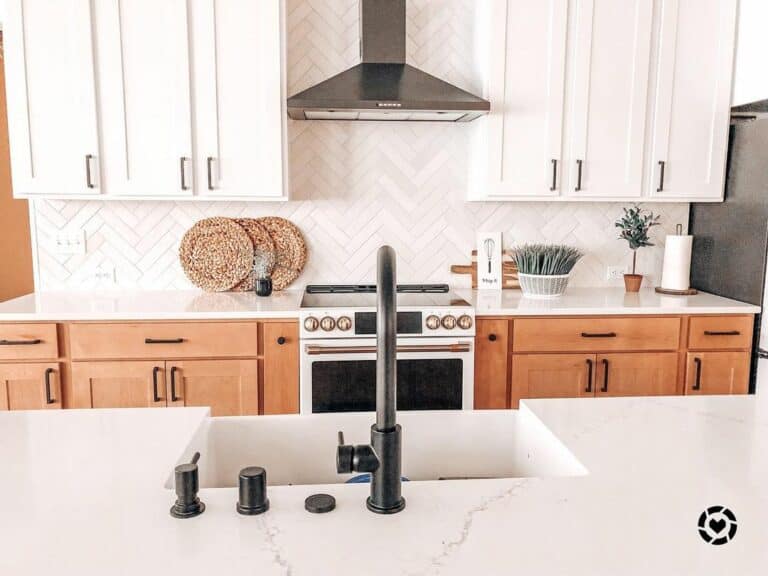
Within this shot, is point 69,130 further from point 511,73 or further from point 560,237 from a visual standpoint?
point 560,237

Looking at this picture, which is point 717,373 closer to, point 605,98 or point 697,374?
→ point 697,374

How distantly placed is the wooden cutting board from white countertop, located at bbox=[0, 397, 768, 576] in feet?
7.16

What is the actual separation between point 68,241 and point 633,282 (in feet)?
10.1

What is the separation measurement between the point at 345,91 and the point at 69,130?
1313 millimetres

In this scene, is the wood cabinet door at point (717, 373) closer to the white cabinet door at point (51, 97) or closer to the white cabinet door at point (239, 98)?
the white cabinet door at point (239, 98)

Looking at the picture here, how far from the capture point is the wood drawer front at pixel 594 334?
9.22 ft

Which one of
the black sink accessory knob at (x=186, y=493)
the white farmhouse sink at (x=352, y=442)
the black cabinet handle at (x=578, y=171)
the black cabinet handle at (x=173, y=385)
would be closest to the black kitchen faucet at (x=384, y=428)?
the black sink accessory knob at (x=186, y=493)

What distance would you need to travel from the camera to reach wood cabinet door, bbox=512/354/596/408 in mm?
2826

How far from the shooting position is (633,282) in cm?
330

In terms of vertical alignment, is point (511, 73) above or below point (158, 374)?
above

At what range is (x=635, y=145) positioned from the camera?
10.1ft

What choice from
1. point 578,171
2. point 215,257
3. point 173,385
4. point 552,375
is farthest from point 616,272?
point 173,385

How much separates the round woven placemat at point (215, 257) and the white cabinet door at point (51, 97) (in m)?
0.56

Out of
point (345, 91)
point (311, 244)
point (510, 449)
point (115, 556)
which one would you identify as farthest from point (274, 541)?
point (311, 244)
